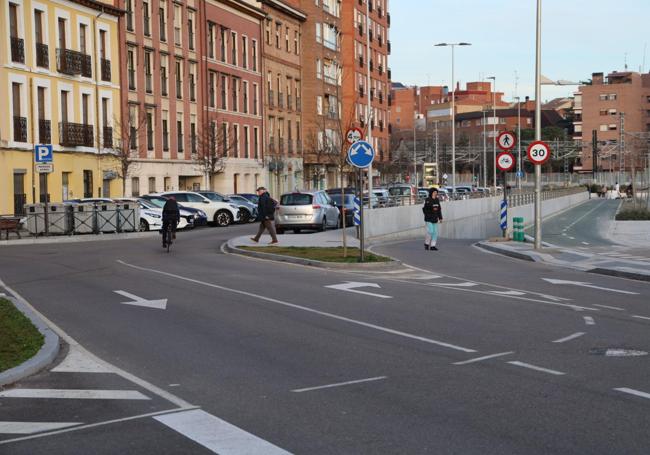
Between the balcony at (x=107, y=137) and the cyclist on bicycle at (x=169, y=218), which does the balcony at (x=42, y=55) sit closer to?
the balcony at (x=107, y=137)

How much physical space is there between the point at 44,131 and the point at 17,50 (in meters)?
3.95

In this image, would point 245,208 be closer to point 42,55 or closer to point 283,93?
point 42,55

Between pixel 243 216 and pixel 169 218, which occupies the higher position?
pixel 169 218

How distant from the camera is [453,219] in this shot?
5031cm

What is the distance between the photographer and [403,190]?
57875 mm

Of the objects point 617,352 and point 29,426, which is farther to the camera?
point 617,352

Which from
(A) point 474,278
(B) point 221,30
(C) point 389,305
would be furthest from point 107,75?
(C) point 389,305

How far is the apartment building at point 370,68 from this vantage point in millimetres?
90062

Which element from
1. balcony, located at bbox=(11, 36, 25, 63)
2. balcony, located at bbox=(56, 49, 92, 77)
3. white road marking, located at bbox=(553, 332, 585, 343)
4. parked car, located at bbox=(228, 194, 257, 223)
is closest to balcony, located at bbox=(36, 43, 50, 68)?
balcony, located at bbox=(56, 49, 92, 77)

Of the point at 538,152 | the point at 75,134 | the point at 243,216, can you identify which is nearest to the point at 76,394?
the point at 538,152

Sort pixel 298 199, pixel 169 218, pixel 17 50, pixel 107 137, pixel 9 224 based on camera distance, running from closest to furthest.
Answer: pixel 169 218, pixel 9 224, pixel 298 199, pixel 17 50, pixel 107 137

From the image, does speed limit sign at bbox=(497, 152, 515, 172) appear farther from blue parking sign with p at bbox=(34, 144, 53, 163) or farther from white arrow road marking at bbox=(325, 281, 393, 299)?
blue parking sign with p at bbox=(34, 144, 53, 163)

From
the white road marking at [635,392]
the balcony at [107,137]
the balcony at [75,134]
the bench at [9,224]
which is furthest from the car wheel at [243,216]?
the white road marking at [635,392]

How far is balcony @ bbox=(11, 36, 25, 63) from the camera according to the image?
44.3 metres
